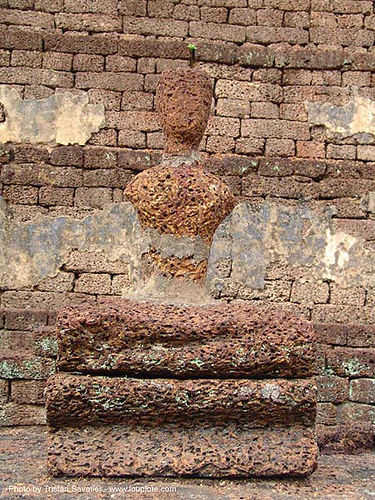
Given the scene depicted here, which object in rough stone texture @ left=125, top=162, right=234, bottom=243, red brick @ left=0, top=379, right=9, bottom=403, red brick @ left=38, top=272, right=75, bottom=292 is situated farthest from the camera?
red brick @ left=38, top=272, right=75, bottom=292

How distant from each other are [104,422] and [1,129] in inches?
177

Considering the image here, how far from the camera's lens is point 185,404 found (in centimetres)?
310

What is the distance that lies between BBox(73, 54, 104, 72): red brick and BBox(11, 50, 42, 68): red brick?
367 mm

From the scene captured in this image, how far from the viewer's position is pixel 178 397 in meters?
3.09

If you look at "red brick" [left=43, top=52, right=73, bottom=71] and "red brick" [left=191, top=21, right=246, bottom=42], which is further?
"red brick" [left=191, top=21, right=246, bottom=42]

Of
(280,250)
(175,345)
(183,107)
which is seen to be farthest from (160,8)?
(175,345)

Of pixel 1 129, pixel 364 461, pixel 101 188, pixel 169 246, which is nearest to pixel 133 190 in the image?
pixel 169 246

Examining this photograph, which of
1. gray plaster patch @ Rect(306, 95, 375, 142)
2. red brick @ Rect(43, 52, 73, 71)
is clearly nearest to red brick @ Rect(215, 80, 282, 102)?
gray plaster patch @ Rect(306, 95, 375, 142)

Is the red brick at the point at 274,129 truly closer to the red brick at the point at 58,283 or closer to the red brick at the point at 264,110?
the red brick at the point at 264,110

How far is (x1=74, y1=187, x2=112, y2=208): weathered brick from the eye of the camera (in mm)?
6777

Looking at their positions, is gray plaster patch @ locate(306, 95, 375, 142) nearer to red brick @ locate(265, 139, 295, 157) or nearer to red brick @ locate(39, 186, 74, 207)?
red brick @ locate(265, 139, 295, 157)

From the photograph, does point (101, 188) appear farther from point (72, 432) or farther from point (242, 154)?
point (72, 432)

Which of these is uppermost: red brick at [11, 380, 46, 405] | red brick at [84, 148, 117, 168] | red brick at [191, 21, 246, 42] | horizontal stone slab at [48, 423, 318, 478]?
red brick at [191, 21, 246, 42]

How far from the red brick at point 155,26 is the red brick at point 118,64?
0.34 m
